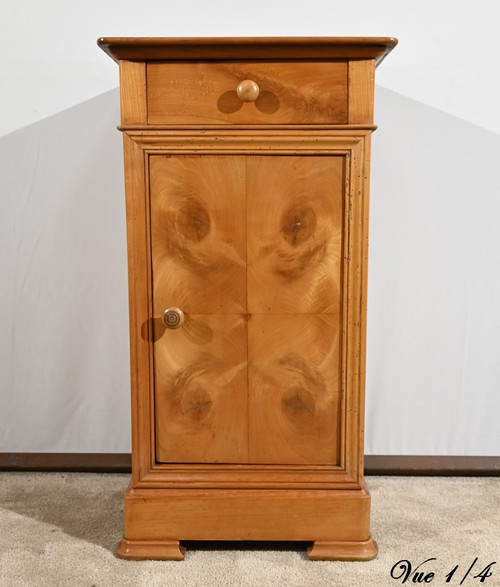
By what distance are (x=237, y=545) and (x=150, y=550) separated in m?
0.23

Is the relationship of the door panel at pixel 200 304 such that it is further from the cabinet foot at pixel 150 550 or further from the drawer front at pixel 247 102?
the cabinet foot at pixel 150 550

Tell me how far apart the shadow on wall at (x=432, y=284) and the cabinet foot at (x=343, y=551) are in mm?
619

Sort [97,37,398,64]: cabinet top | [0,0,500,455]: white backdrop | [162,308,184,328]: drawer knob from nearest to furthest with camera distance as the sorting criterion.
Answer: [97,37,398,64]: cabinet top < [162,308,184,328]: drawer knob < [0,0,500,455]: white backdrop

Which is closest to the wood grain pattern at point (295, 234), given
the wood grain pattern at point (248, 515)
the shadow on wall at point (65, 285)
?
the wood grain pattern at point (248, 515)

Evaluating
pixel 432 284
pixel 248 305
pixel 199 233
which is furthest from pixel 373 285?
pixel 199 233

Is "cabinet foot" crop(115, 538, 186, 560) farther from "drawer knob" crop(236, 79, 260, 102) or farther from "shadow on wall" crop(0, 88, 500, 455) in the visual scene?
"drawer knob" crop(236, 79, 260, 102)

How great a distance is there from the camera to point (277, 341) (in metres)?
1.65

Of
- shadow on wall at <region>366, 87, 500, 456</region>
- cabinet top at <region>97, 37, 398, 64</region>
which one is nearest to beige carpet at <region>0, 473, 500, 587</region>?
shadow on wall at <region>366, 87, 500, 456</region>

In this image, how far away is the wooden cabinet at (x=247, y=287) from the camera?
1.56 meters

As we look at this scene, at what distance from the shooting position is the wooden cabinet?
156cm

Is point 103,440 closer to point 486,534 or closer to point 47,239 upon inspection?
point 47,239

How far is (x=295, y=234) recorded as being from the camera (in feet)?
5.29

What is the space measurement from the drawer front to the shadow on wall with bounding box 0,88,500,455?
0.66m

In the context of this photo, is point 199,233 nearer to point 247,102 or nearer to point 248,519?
point 247,102
